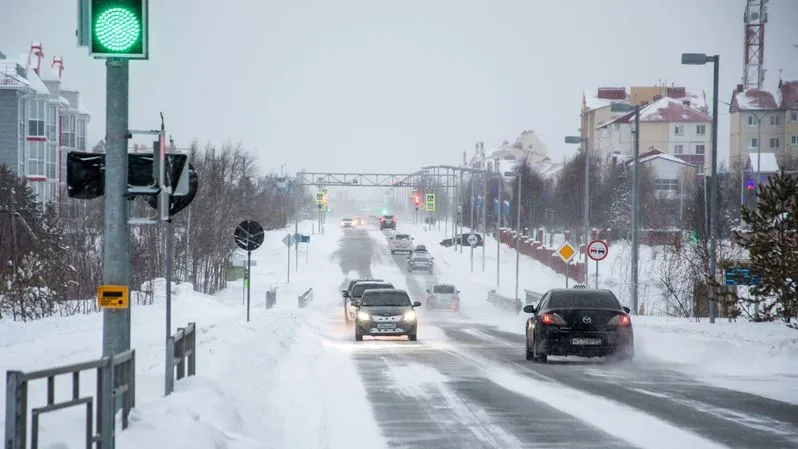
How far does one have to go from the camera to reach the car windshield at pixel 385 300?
33219 mm

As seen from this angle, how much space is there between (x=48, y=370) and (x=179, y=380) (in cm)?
631

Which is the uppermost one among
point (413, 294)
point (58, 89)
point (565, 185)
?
point (58, 89)

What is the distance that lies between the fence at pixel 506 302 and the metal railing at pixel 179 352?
44.9 metres

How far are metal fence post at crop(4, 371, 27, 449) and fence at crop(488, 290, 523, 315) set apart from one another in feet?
172

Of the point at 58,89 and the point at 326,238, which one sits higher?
the point at 58,89

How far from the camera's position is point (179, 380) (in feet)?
44.5

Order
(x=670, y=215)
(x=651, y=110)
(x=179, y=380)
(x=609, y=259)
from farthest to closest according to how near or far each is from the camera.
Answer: (x=651, y=110), (x=670, y=215), (x=609, y=259), (x=179, y=380)

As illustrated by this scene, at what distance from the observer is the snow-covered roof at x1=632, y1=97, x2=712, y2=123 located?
154625 mm

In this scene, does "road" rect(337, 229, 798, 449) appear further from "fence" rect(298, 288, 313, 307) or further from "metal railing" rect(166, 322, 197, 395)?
"fence" rect(298, 288, 313, 307)

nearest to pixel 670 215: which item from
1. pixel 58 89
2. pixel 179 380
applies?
pixel 58 89

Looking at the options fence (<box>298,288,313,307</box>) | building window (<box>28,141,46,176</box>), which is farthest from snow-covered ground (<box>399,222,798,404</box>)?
building window (<box>28,141,46,176</box>)

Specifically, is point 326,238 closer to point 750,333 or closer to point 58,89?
point 58,89

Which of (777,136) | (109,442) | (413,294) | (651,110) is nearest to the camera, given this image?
(109,442)

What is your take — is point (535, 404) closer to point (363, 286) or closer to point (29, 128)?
point (363, 286)
